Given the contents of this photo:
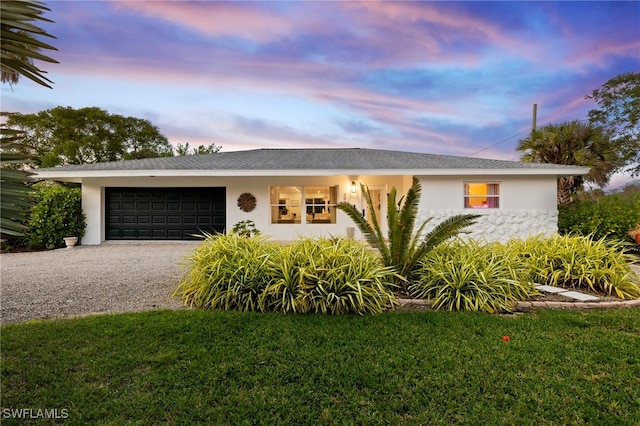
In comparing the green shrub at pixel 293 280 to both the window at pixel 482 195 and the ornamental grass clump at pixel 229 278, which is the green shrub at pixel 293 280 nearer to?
the ornamental grass clump at pixel 229 278

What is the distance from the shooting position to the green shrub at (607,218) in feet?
29.8

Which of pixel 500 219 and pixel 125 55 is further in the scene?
pixel 500 219

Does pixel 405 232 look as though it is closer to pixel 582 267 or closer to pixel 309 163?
pixel 582 267

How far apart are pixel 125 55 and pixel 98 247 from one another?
249 inches

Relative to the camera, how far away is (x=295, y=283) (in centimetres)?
455

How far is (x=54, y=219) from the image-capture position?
10992 millimetres

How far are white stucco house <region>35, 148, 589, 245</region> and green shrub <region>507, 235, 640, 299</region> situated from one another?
4.93m

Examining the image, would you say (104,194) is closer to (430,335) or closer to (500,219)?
(430,335)

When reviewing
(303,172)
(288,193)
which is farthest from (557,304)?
(288,193)

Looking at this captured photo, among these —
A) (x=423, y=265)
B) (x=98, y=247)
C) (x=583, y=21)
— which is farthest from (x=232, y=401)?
(x=583, y=21)

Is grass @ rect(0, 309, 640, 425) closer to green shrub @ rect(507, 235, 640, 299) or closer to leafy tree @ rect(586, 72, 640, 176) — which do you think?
green shrub @ rect(507, 235, 640, 299)

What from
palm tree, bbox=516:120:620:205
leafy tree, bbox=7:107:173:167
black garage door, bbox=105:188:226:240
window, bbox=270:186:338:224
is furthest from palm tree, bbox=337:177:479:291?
leafy tree, bbox=7:107:173:167

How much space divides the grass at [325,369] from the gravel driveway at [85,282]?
0.82 m

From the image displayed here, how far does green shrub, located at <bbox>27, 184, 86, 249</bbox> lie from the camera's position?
35.2 feet
